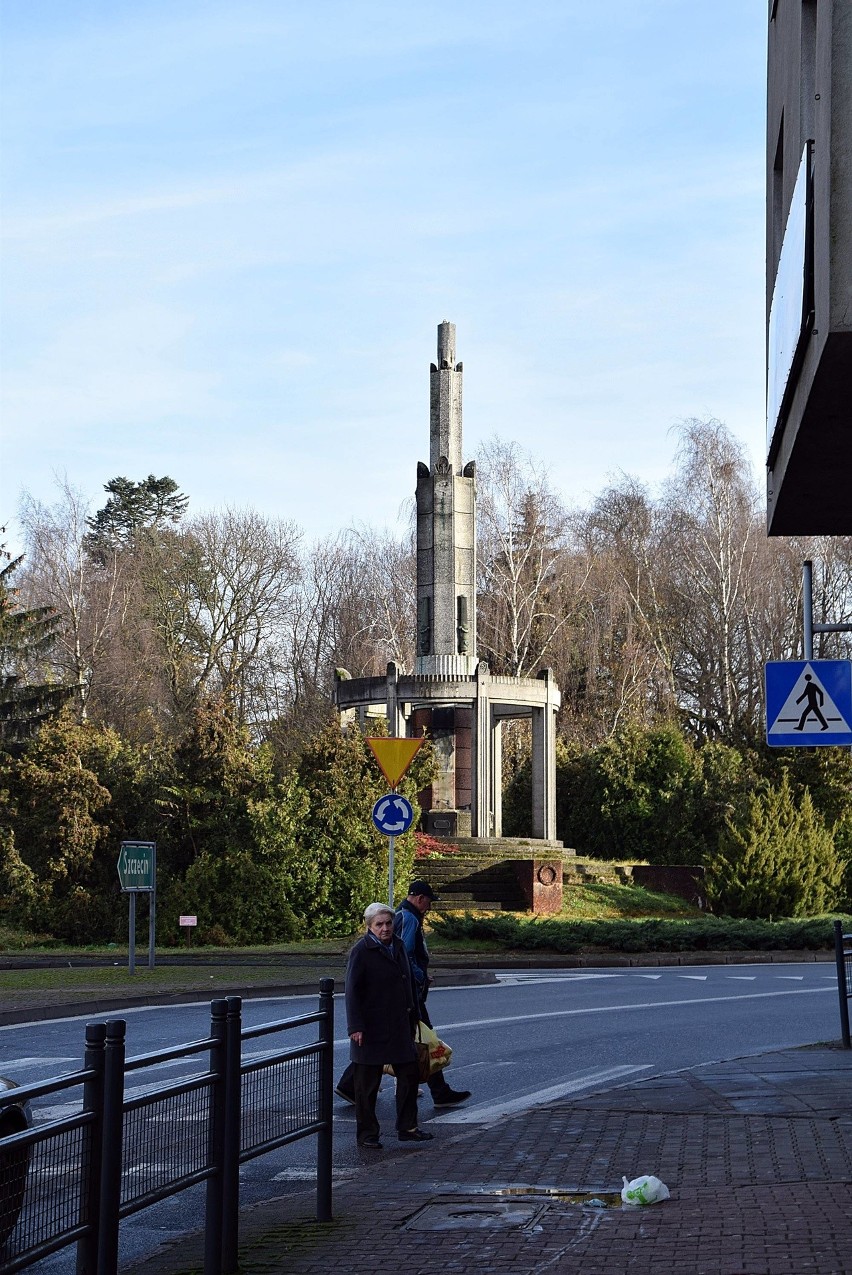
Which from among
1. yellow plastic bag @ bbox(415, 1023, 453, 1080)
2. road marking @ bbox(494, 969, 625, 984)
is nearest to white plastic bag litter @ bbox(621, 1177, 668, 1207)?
yellow plastic bag @ bbox(415, 1023, 453, 1080)

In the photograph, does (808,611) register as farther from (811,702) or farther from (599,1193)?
(599,1193)

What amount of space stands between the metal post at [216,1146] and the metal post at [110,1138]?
3.04 ft

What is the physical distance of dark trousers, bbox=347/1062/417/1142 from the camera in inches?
409

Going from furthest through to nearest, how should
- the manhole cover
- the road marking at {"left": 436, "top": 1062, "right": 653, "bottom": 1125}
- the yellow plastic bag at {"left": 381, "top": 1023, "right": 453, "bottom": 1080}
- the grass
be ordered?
the grass, the yellow plastic bag at {"left": 381, "top": 1023, "right": 453, "bottom": 1080}, the road marking at {"left": 436, "top": 1062, "right": 653, "bottom": 1125}, the manhole cover

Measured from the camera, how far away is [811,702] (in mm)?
13039

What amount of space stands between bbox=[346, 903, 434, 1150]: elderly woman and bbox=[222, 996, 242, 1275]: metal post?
3523mm

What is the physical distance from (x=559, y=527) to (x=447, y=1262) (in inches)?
2388

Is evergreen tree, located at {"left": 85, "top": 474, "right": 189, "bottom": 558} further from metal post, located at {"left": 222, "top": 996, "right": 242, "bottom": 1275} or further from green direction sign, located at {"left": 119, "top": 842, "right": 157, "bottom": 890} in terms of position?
metal post, located at {"left": 222, "top": 996, "right": 242, "bottom": 1275}

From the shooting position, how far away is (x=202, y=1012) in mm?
17891

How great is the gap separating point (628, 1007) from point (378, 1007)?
9188 mm

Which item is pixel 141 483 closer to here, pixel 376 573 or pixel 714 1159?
pixel 376 573

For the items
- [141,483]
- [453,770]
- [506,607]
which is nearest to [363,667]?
[506,607]

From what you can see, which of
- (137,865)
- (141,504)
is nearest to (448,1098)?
(137,865)

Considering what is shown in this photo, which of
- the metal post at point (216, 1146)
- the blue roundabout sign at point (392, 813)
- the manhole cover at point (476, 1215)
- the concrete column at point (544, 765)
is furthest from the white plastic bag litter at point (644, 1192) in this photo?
the concrete column at point (544, 765)
